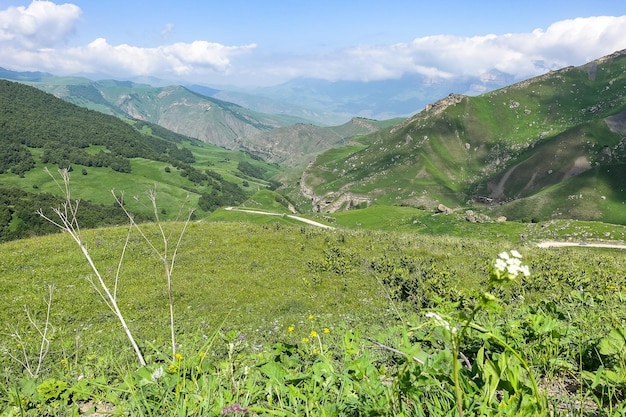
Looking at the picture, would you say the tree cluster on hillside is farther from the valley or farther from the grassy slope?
the valley

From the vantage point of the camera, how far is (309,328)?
1190cm

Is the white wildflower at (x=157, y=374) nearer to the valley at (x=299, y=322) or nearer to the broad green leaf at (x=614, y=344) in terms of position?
the valley at (x=299, y=322)

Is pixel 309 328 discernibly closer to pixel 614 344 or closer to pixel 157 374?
pixel 157 374

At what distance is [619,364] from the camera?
4156 mm

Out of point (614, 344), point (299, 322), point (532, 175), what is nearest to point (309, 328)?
point (299, 322)

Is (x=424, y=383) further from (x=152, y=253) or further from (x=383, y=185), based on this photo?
(x=383, y=185)

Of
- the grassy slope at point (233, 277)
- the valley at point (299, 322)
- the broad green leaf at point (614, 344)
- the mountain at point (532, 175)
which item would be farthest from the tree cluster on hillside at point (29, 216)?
the broad green leaf at point (614, 344)

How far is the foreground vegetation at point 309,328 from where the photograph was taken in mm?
3387

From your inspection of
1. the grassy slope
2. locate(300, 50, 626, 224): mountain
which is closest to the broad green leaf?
the grassy slope

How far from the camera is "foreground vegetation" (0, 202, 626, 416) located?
133 inches

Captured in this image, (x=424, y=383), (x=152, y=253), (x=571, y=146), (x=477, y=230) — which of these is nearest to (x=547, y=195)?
(x=571, y=146)

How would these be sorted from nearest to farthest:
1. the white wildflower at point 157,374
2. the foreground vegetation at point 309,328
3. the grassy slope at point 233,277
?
the foreground vegetation at point 309,328 → the white wildflower at point 157,374 → the grassy slope at point 233,277

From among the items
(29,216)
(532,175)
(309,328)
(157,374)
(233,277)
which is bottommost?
(29,216)

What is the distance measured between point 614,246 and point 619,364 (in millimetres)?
71129
